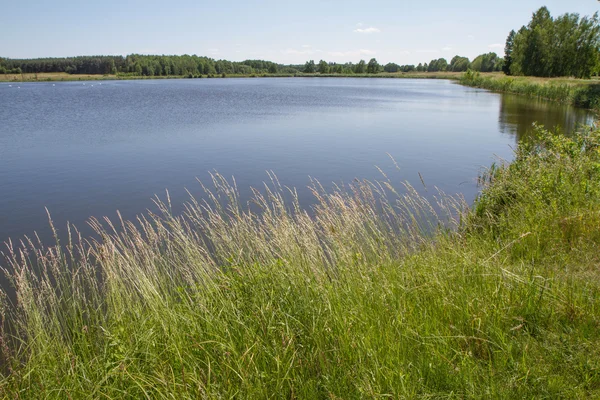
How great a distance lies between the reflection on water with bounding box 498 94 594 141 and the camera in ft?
81.1

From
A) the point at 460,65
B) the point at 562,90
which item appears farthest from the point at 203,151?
the point at 460,65

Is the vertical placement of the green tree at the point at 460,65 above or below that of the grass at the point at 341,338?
above

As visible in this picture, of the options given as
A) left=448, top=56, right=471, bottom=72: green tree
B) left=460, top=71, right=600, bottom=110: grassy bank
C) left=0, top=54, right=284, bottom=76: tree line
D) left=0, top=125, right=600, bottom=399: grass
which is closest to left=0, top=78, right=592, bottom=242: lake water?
left=460, top=71, right=600, bottom=110: grassy bank

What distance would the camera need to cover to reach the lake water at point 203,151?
Result: 11945 mm

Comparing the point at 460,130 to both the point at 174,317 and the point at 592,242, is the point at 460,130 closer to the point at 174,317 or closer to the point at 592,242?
the point at 592,242

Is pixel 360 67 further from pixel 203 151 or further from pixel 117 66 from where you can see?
pixel 203 151

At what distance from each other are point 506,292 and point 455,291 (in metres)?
0.46

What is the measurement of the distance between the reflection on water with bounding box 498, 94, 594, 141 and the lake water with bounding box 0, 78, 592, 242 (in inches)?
5.3

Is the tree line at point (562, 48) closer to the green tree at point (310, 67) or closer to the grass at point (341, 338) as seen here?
the grass at point (341, 338)

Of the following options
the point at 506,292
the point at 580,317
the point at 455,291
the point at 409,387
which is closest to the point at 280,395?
the point at 409,387

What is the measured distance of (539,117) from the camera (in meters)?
29.5

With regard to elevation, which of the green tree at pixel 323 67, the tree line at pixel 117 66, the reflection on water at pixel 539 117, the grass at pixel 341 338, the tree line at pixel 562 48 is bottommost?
the grass at pixel 341 338

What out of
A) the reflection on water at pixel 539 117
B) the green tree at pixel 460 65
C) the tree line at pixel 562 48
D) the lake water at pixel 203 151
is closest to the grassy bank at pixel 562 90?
the reflection on water at pixel 539 117

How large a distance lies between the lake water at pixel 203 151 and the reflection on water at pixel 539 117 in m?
0.14
